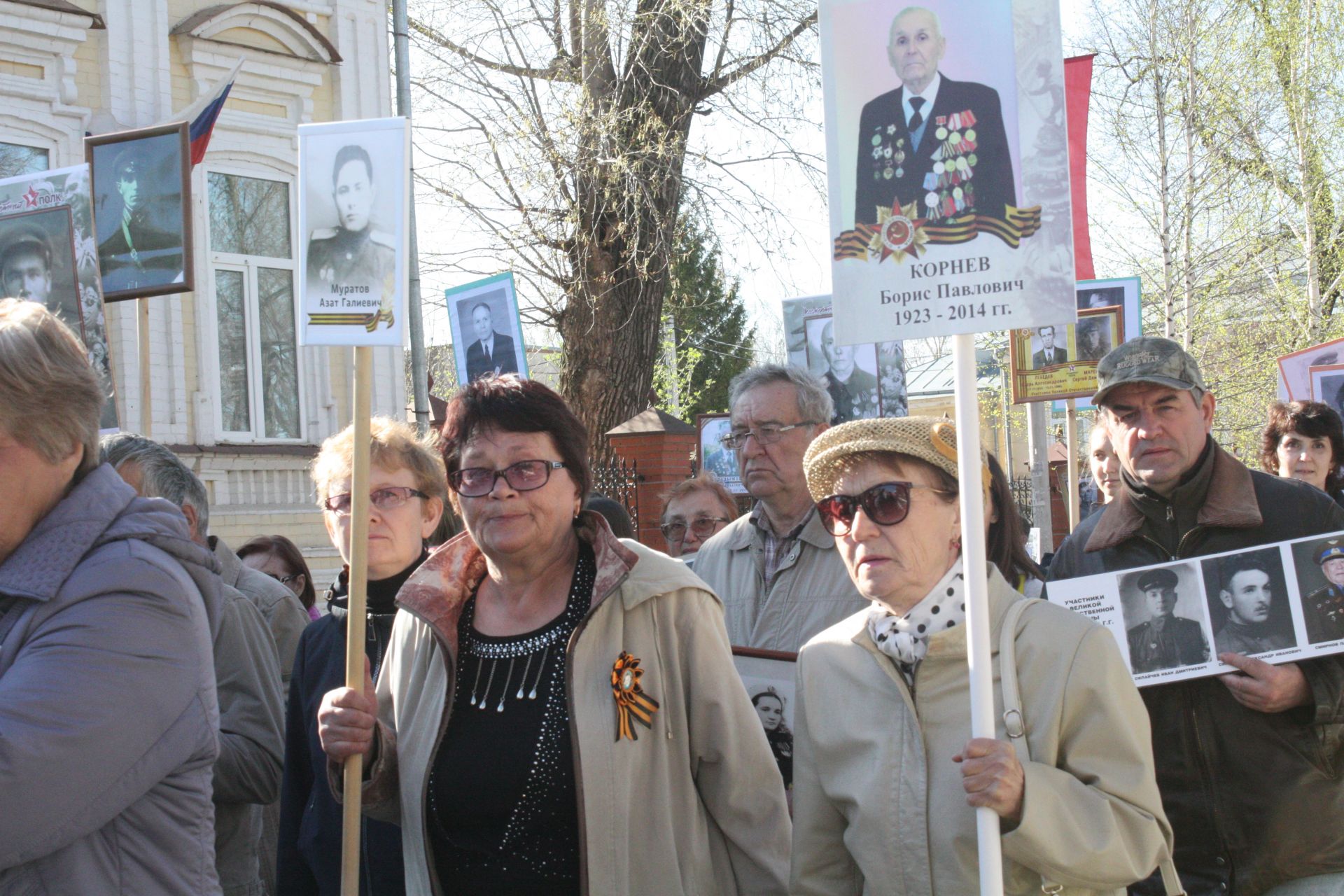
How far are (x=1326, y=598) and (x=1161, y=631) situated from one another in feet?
1.30

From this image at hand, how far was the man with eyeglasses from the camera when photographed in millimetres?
4207

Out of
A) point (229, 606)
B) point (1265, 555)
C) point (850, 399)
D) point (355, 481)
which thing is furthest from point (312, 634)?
point (850, 399)

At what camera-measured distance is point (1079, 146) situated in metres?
7.52

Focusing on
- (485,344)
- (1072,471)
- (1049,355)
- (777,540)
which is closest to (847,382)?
(1049,355)

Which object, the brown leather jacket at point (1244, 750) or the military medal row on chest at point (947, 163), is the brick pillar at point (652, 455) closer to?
the brown leather jacket at point (1244, 750)

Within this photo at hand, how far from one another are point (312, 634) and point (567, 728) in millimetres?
1085

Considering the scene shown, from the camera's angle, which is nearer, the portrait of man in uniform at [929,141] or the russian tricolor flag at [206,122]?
the portrait of man in uniform at [929,141]

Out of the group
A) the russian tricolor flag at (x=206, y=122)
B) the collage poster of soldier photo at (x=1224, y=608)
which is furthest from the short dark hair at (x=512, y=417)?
the russian tricolor flag at (x=206, y=122)

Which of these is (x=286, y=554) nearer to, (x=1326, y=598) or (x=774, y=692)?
(x=774, y=692)

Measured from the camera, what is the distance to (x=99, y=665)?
7.02ft

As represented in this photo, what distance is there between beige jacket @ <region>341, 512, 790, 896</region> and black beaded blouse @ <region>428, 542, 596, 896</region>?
53 millimetres

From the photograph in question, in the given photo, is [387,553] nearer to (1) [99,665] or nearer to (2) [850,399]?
(1) [99,665]

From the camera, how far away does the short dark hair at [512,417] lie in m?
3.15

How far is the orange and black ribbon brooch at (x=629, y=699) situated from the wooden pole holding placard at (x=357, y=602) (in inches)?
22.9
